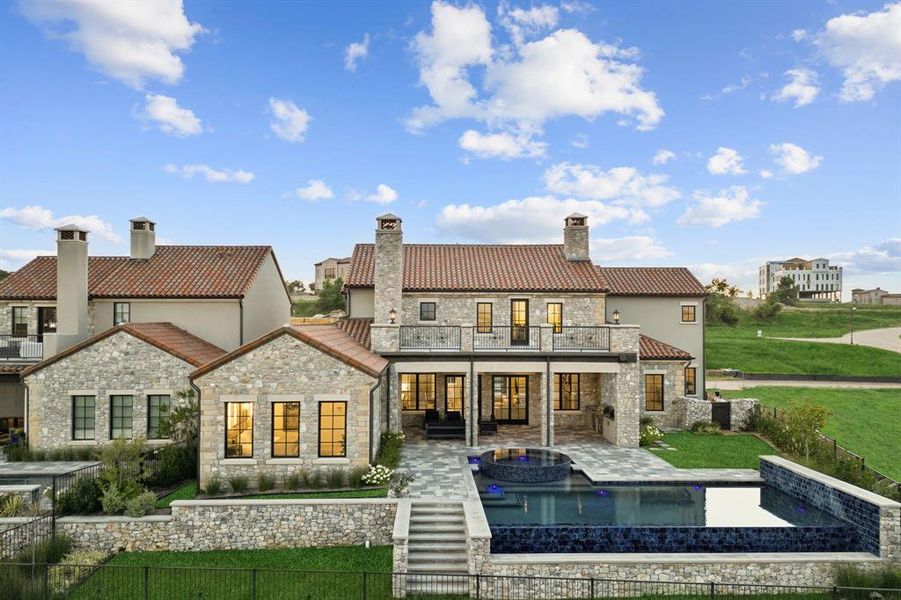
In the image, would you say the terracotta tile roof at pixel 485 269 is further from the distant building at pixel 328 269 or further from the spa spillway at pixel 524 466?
the distant building at pixel 328 269

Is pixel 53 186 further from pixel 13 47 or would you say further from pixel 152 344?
pixel 152 344

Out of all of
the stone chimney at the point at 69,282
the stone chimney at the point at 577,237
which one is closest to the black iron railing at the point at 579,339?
the stone chimney at the point at 577,237

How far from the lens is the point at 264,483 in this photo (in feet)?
42.7

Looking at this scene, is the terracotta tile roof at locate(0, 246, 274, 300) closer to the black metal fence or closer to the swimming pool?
the black metal fence

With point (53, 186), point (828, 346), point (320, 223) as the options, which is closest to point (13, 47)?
point (53, 186)

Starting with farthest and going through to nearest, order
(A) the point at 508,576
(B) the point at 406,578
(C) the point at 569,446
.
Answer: (C) the point at 569,446
(B) the point at 406,578
(A) the point at 508,576

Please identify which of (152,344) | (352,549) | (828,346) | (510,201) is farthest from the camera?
(828,346)

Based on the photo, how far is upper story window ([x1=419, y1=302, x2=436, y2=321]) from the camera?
20828 millimetres

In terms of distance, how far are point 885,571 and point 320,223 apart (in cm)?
3392

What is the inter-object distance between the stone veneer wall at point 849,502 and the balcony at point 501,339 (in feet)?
22.3

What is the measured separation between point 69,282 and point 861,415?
4011cm

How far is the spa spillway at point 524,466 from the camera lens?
14328 mm

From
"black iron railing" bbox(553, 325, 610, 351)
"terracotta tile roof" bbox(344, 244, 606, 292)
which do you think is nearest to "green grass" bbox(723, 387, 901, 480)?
"black iron railing" bbox(553, 325, 610, 351)

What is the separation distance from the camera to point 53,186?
78.8 feet
